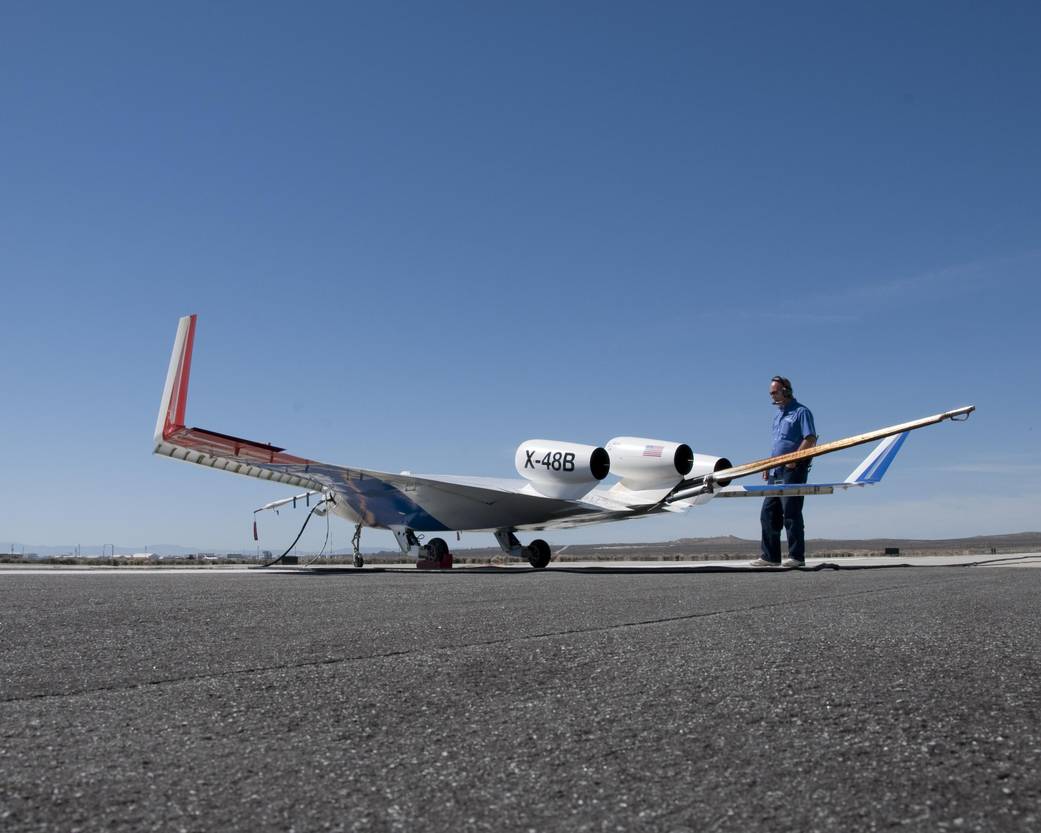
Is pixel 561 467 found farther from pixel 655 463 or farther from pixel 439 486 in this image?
pixel 439 486

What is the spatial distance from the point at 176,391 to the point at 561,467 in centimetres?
806

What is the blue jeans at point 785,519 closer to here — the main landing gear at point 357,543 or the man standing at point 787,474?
the man standing at point 787,474

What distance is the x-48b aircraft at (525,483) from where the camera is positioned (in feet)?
56.5

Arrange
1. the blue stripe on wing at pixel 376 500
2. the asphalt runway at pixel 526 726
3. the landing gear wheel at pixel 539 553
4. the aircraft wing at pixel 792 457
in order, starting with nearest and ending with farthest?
the asphalt runway at pixel 526 726
the aircraft wing at pixel 792 457
the blue stripe on wing at pixel 376 500
the landing gear wheel at pixel 539 553

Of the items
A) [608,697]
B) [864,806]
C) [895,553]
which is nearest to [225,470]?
[608,697]

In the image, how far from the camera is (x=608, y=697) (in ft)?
10.5

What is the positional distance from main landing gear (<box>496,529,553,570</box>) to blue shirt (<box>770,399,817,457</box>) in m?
6.52

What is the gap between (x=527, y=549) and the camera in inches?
848

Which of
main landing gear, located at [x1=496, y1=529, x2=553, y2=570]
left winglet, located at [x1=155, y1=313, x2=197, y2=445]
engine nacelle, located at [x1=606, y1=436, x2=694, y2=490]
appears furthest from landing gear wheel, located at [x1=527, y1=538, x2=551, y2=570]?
left winglet, located at [x1=155, y1=313, x2=197, y2=445]

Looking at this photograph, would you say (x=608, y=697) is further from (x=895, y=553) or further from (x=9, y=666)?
(x=895, y=553)

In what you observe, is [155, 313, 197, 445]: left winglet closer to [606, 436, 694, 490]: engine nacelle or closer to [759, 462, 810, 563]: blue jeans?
[606, 436, 694, 490]: engine nacelle

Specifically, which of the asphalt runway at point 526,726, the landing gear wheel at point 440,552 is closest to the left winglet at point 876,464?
the landing gear wheel at point 440,552

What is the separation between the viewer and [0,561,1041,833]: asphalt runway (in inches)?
78.7

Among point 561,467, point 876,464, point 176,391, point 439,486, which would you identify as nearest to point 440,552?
point 439,486
